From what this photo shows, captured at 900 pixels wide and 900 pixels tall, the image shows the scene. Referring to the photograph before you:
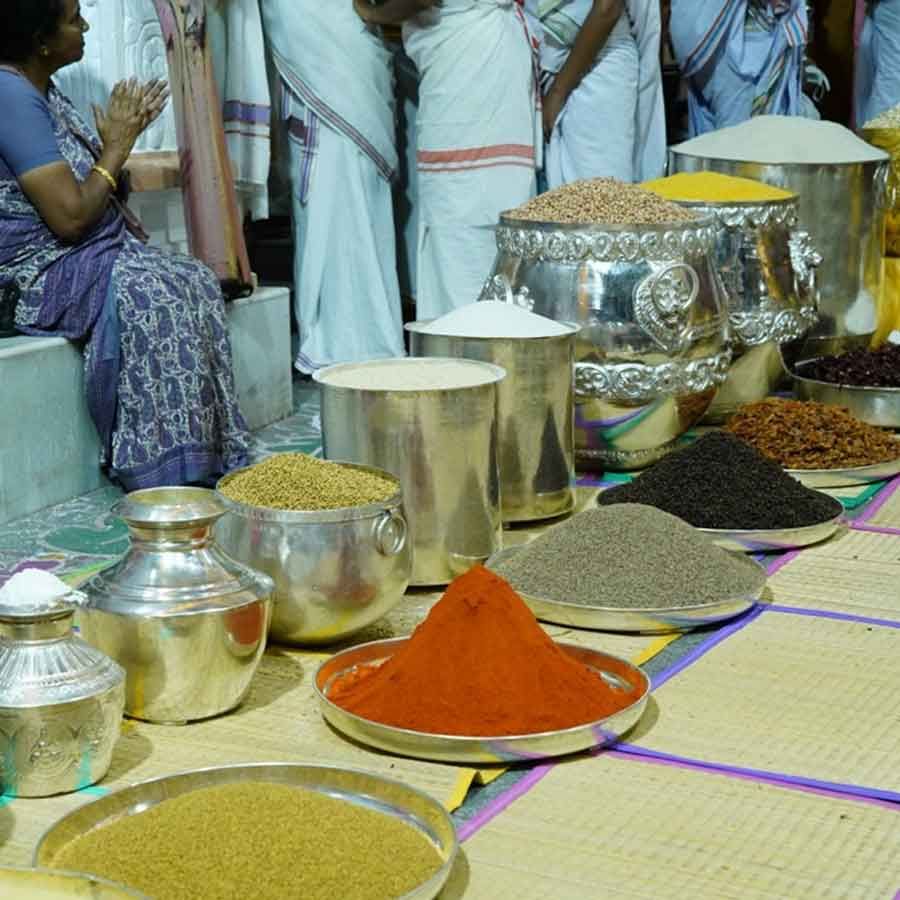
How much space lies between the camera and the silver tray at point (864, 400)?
2854 millimetres

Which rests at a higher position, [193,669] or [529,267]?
[529,267]

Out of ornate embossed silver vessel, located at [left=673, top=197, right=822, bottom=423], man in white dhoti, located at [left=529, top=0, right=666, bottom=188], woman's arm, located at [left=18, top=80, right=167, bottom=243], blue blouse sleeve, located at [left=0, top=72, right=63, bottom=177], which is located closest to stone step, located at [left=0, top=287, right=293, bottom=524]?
woman's arm, located at [left=18, top=80, right=167, bottom=243]

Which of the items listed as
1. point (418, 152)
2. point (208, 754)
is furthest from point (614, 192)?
point (418, 152)

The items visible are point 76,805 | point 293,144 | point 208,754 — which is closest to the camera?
point 76,805

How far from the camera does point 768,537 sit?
2150mm

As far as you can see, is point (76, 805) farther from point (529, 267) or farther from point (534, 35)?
point (534, 35)

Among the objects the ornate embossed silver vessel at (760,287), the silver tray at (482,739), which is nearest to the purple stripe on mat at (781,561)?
the silver tray at (482,739)

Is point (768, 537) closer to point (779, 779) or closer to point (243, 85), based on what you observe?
point (779, 779)

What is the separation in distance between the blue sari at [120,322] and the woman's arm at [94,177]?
35 mm

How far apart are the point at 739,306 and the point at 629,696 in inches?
55.3

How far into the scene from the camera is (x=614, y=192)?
8.29ft

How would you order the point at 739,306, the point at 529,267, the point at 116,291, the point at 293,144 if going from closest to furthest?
the point at 529,267
the point at 739,306
the point at 116,291
the point at 293,144

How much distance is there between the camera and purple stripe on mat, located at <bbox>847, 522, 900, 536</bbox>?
2281 mm

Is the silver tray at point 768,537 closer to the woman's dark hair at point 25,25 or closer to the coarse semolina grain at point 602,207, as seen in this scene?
the coarse semolina grain at point 602,207
